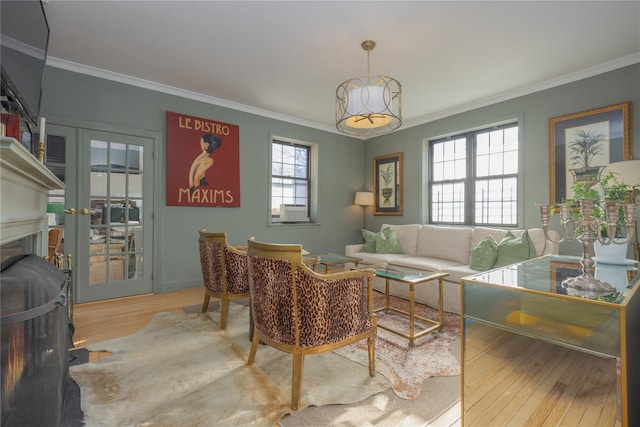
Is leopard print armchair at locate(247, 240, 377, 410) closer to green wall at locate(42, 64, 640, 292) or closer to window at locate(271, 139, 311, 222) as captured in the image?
green wall at locate(42, 64, 640, 292)

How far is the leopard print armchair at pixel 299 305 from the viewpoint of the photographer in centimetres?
153

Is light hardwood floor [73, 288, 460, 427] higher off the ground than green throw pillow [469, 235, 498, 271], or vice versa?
green throw pillow [469, 235, 498, 271]

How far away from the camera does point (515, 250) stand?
2943 millimetres

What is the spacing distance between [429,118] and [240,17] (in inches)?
127

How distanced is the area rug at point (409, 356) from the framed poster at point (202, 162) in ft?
8.79

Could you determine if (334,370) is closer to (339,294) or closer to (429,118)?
(339,294)

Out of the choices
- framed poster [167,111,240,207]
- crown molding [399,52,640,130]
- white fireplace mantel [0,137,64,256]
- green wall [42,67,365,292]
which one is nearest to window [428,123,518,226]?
crown molding [399,52,640,130]

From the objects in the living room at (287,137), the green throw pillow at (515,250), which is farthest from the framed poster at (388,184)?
the green throw pillow at (515,250)

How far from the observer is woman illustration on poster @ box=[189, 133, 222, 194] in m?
3.83

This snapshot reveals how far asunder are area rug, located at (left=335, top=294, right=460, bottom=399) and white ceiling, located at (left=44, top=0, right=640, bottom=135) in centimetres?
255

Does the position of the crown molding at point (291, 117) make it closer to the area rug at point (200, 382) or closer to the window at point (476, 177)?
the window at point (476, 177)

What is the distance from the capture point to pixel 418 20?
236cm

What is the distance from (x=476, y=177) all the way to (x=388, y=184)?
1.45m

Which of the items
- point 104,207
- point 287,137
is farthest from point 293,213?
point 104,207
